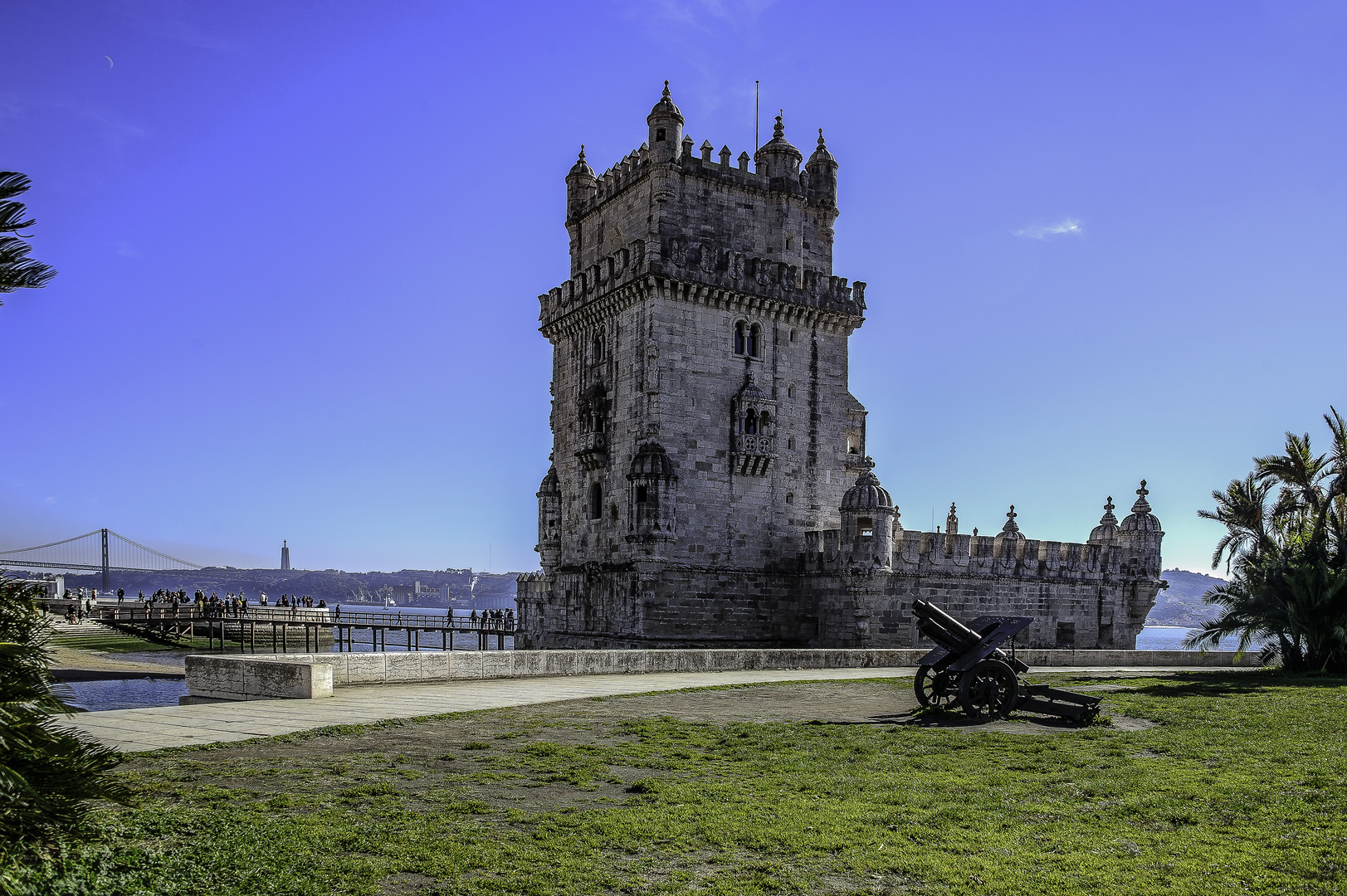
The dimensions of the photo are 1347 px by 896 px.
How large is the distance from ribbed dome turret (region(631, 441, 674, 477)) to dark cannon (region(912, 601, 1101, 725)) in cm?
1718

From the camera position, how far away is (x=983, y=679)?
14922mm

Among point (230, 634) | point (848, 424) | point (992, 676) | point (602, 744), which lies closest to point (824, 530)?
point (848, 424)

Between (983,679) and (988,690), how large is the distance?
17cm

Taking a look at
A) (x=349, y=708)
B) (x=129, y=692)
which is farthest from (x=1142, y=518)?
(x=129, y=692)

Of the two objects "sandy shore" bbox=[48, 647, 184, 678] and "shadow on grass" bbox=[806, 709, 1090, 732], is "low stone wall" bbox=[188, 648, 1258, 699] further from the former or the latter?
"sandy shore" bbox=[48, 647, 184, 678]

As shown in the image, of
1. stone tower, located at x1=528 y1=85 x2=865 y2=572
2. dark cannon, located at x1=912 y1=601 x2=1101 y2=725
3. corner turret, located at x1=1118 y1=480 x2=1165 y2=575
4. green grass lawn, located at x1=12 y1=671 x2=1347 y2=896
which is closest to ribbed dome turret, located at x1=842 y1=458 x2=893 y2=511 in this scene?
stone tower, located at x1=528 y1=85 x2=865 y2=572

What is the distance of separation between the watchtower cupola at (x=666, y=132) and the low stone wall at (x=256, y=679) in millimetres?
22058

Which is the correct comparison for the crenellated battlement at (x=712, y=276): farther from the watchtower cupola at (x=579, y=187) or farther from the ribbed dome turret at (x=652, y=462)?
the ribbed dome turret at (x=652, y=462)

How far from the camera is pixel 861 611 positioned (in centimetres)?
3288

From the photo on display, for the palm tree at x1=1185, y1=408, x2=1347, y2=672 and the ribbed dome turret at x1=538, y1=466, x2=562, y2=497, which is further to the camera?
the ribbed dome turret at x1=538, y1=466, x2=562, y2=497

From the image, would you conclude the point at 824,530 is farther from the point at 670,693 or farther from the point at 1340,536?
the point at 670,693

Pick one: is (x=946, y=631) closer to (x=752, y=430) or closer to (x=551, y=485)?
(x=752, y=430)

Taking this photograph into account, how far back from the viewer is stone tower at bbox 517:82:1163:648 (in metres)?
32.9

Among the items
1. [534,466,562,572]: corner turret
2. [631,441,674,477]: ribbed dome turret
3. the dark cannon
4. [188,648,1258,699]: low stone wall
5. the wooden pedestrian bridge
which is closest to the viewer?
the dark cannon
